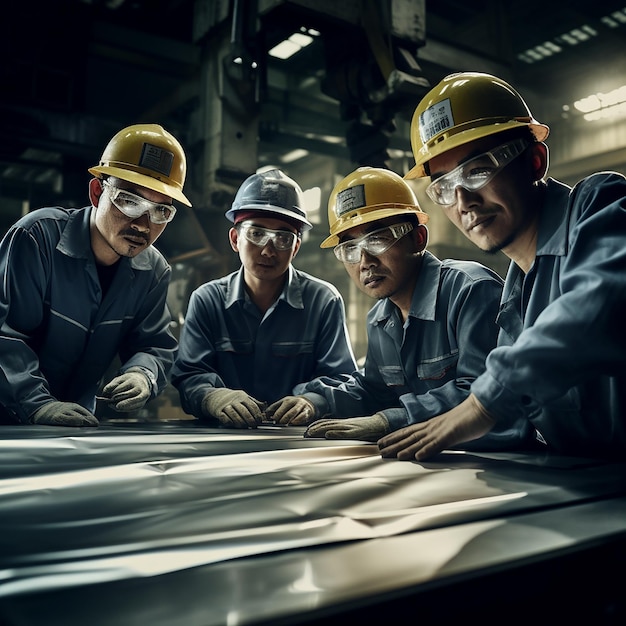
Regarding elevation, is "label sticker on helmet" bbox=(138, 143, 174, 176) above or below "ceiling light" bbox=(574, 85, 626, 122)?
below

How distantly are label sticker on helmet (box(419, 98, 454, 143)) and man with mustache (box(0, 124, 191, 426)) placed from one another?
106 cm

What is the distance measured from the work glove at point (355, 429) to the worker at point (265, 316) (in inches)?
28.6

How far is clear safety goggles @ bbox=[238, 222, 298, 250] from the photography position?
2.50m

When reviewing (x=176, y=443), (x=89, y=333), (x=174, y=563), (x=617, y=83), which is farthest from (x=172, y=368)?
(x=617, y=83)

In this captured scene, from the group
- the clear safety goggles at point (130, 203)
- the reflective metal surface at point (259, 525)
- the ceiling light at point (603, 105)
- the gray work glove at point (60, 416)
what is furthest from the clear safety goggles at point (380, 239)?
the ceiling light at point (603, 105)

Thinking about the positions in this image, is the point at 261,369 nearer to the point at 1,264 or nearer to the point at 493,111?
the point at 1,264

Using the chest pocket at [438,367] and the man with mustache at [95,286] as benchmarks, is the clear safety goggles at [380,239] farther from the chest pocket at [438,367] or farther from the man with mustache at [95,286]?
the man with mustache at [95,286]

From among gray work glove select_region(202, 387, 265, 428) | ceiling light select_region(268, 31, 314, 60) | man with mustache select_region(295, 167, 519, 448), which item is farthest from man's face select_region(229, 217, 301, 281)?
ceiling light select_region(268, 31, 314, 60)

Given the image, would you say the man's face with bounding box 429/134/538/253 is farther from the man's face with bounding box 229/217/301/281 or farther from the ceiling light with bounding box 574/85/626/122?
the ceiling light with bounding box 574/85/626/122

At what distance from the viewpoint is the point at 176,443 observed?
1.60m

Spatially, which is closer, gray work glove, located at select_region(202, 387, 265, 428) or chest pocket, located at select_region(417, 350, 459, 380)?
chest pocket, located at select_region(417, 350, 459, 380)

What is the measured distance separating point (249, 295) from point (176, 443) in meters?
1.23

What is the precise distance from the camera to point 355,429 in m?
1.79

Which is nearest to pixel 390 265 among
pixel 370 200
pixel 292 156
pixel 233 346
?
pixel 370 200
